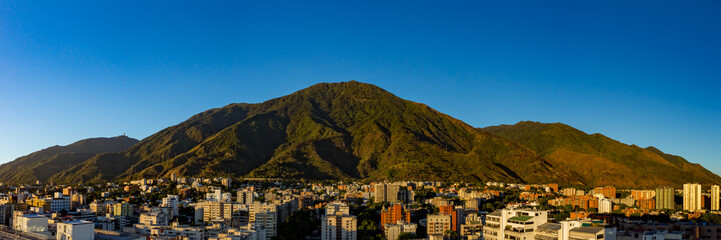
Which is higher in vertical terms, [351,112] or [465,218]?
[351,112]

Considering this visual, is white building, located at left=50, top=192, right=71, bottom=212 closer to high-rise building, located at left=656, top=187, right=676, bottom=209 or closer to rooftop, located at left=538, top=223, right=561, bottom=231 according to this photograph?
rooftop, located at left=538, top=223, right=561, bottom=231

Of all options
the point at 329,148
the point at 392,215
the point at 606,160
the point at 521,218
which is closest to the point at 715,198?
the point at 392,215

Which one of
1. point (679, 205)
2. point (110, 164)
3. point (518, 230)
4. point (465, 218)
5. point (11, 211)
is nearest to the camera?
point (518, 230)

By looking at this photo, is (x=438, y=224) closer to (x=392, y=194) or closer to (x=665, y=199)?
(x=392, y=194)

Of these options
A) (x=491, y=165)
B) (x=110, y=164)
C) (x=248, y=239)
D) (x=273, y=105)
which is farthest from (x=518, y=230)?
(x=273, y=105)

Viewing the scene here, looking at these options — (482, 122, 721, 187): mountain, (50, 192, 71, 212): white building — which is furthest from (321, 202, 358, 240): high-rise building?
(482, 122, 721, 187): mountain

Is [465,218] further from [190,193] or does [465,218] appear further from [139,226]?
[190,193]
